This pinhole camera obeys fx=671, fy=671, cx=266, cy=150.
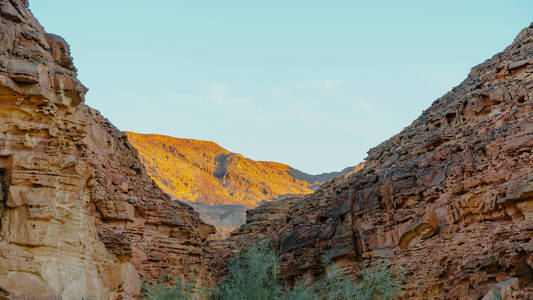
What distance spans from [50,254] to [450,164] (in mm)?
17505

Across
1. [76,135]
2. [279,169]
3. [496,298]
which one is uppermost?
[279,169]

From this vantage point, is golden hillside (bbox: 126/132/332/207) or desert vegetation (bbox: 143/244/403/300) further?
golden hillside (bbox: 126/132/332/207)

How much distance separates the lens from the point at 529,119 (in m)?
26.2

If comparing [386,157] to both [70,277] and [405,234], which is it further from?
[70,277]

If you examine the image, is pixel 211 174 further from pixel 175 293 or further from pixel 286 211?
pixel 175 293

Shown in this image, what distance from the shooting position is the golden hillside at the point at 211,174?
102m

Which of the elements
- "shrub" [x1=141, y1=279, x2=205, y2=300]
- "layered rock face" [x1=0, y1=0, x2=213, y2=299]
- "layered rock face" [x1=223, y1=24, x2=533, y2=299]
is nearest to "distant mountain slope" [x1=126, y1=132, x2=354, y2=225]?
"layered rock face" [x1=223, y1=24, x2=533, y2=299]

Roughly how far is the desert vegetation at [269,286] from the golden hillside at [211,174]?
69.7 m

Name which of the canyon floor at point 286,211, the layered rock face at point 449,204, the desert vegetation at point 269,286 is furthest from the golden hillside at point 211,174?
the desert vegetation at point 269,286

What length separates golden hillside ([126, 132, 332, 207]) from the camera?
336 feet

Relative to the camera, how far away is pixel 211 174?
11188 cm

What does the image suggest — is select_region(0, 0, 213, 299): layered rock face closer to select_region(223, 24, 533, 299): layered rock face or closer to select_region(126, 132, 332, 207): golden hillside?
select_region(223, 24, 533, 299): layered rock face

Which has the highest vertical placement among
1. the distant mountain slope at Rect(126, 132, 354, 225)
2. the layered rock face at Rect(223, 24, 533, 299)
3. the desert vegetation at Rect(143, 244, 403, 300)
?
the distant mountain slope at Rect(126, 132, 354, 225)

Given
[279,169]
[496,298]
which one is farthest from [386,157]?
[279,169]
